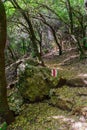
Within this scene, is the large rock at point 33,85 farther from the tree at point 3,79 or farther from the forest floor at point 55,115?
the tree at point 3,79

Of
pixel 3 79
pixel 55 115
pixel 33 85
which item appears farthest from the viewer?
pixel 33 85

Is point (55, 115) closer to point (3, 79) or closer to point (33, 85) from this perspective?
point (33, 85)

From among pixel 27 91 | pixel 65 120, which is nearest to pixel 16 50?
pixel 27 91

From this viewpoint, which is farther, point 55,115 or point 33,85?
point 33,85

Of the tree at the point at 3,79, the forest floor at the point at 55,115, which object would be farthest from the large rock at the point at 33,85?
the tree at the point at 3,79

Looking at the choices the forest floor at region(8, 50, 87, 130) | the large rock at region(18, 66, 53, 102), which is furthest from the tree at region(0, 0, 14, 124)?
the large rock at region(18, 66, 53, 102)

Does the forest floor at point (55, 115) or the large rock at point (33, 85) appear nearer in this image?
the forest floor at point (55, 115)

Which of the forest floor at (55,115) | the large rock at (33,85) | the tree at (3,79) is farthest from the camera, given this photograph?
the large rock at (33,85)

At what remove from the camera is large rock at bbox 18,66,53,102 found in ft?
22.9

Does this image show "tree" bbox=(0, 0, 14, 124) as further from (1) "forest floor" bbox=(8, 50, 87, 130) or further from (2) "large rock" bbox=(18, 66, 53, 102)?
(2) "large rock" bbox=(18, 66, 53, 102)

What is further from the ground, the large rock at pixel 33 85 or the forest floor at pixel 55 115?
the large rock at pixel 33 85

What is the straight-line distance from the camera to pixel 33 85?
704 centimetres

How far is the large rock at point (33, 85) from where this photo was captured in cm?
697

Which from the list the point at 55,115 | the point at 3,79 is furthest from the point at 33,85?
the point at 3,79
